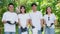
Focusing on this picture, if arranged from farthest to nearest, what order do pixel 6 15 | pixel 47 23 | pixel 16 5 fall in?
pixel 16 5
pixel 47 23
pixel 6 15

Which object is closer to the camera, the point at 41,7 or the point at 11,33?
the point at 11,33

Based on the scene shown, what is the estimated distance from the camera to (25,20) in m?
4.95

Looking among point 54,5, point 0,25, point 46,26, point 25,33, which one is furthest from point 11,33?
point 54,5

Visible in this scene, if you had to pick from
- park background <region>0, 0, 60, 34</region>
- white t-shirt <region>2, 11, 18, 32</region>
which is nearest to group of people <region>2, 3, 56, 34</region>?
white t-shirt <region>2, 11, 18, 32</region>

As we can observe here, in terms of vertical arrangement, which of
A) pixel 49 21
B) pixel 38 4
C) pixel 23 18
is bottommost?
pixel 49 21

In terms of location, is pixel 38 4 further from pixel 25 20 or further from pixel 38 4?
pixel 25 20

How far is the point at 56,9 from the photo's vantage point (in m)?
7.30

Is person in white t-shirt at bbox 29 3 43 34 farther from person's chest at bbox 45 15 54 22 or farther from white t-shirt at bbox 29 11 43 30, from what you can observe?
person's chest at bbox 45 15 54 22

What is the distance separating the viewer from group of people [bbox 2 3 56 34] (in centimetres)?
488

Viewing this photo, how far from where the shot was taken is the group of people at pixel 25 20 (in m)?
4.88

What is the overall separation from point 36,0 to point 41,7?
11.7 inches

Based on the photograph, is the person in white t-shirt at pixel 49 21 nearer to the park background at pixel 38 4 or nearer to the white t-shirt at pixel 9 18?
the white t-shirt at pixel 9 18

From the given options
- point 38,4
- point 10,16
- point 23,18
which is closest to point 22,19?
point 23,18

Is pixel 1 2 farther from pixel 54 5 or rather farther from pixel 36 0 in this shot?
pixel 54 5
